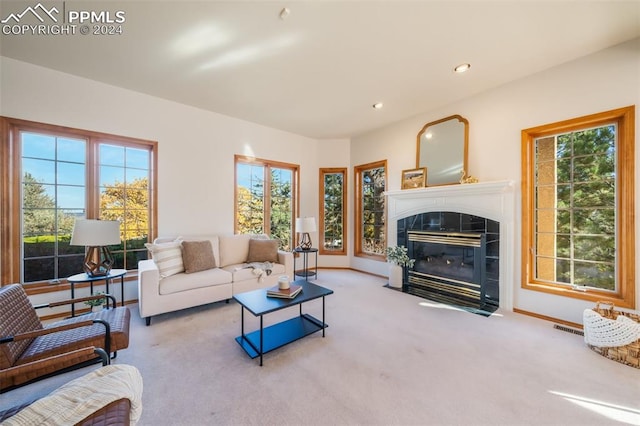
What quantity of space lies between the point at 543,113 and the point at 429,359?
10.2 feet

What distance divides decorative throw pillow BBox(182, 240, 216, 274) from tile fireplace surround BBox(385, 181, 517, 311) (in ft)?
10.7

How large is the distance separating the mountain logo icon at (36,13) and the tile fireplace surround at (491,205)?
448 centimetres

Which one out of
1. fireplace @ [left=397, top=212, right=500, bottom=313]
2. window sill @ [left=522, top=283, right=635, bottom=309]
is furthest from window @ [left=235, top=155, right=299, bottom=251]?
window sill @ [left=522, top=283, right=635, bottom=309]

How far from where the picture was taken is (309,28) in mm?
2184

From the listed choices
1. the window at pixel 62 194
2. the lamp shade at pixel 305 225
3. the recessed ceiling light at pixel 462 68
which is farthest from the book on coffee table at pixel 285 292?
the recessed ceiling light at pixel 462 68

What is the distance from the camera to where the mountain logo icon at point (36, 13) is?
2.02 meters

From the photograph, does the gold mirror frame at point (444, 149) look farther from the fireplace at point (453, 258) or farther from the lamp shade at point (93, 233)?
the lamp shade at point (93, 233)

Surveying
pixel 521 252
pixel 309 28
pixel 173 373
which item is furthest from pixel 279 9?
pixel 521 252

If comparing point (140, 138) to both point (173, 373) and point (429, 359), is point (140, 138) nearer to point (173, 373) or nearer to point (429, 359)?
point (173, 373)

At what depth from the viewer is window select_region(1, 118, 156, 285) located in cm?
269

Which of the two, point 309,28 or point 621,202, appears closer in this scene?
point 309,28

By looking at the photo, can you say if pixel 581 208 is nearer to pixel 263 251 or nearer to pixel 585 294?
pixel 585 294

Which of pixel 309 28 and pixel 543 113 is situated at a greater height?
pixel 309 28

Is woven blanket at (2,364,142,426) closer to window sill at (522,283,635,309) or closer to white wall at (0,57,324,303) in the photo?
white wall at (0,57,324,303)
